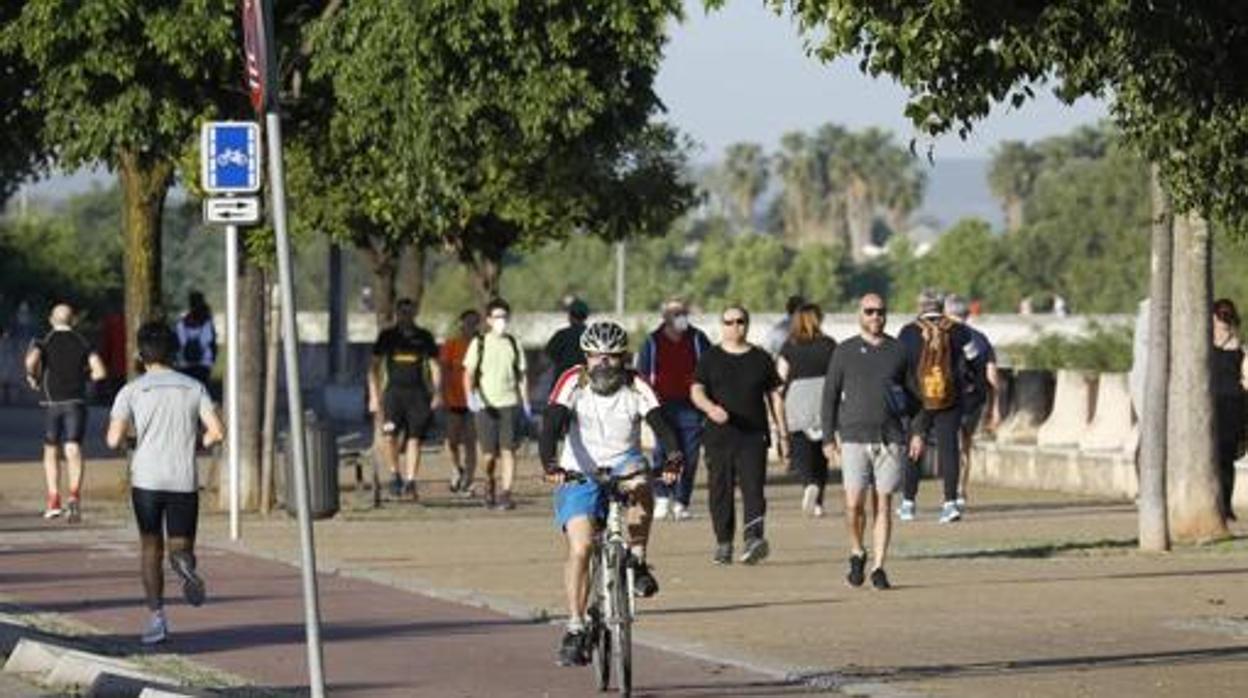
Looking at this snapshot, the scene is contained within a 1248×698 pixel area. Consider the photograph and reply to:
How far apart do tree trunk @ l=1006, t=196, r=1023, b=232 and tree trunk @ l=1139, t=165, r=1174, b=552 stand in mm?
149384

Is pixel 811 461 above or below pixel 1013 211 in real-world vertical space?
below

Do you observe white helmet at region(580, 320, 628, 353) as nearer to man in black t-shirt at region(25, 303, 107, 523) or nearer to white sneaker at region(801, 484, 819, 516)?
man in black t-shirt at region(25, 303, 107, 523)

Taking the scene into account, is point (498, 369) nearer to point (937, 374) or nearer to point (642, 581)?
point (937, 374)

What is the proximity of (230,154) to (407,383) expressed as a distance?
690cm

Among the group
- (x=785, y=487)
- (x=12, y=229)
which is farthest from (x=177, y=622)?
(x=12, y=229)

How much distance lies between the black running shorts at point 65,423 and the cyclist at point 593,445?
Answer: 1324cm

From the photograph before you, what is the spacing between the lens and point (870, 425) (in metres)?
20.9

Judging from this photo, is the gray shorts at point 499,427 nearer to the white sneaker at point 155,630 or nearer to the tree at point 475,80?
the tree at point 475,80

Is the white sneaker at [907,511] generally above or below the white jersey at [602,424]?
below

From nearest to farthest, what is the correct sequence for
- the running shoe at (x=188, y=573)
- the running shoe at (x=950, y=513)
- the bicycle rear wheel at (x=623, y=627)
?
the bicycle rear wheel at (x=623, y=627)
the running shoe at (x=188, y=573)
the running shoe at (x=950, y=513)

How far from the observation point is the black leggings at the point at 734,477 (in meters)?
23.2

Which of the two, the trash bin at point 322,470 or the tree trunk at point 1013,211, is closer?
the trash bin at point 322,470

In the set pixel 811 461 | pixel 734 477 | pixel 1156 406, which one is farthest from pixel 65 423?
pixel 1156 406

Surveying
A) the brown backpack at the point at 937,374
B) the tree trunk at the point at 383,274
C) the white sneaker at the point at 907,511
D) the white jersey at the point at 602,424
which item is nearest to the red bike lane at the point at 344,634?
the white jersey at the point at 602,424
